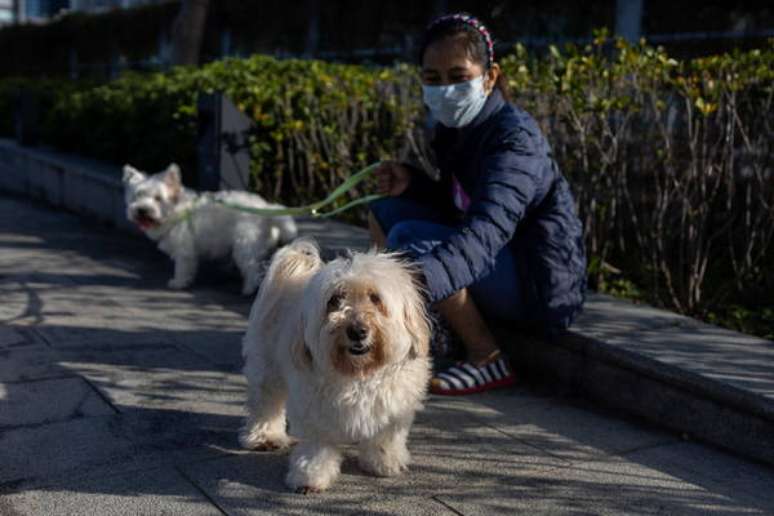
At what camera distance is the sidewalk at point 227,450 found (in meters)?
3.06

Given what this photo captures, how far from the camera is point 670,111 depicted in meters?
5.30

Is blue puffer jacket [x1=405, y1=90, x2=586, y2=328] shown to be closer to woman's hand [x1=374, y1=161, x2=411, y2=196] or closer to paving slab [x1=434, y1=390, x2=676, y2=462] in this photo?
woman's hand [x1=374, y1=161, x2=411, y2=196]

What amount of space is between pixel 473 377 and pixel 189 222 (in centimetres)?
316

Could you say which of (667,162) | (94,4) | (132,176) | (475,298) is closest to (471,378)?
(475,298)

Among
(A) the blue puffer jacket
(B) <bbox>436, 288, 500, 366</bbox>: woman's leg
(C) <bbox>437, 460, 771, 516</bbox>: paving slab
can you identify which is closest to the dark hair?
(A) the blue puffer jacket

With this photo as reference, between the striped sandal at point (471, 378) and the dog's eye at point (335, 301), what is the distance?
4.92 feet

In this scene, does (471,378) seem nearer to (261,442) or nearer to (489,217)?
(489,217)

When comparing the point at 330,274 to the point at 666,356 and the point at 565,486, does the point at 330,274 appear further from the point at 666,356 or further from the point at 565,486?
the point at 666,356

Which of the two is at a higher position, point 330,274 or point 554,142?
point 554,142

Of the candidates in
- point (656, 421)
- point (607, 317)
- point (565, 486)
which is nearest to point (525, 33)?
point (607, 317)

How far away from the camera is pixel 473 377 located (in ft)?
13.9

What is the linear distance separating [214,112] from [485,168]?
4080mm

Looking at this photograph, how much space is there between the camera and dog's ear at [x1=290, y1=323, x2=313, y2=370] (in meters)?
2.93

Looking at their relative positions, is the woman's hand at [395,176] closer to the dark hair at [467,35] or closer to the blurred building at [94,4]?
the dark hair at [467,35]
